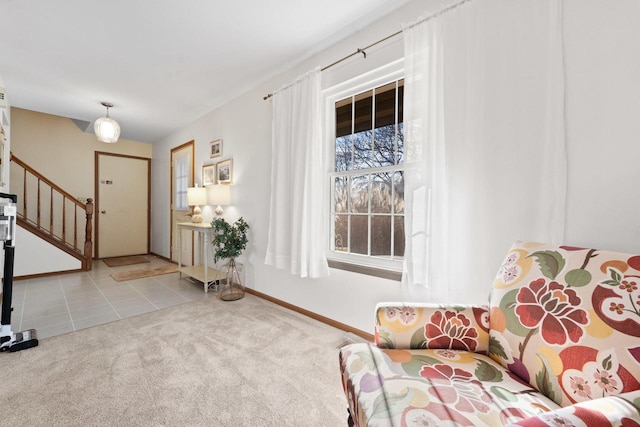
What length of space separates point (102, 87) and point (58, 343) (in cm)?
288

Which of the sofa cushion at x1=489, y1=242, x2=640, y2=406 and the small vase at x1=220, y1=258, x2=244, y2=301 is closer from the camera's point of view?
the sofa cushion at x1=489, y1=242, x2=640, y2=406

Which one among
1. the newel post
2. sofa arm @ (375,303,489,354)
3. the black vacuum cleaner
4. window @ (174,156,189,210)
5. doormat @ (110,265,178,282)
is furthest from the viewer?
window @ (174,156,189,210)

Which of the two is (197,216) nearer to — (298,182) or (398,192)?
(298,182)

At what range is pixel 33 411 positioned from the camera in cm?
139

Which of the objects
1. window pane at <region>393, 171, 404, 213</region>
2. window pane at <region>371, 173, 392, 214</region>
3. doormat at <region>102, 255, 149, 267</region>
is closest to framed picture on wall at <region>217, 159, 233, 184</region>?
window pane at <region>371, 173, 392, 214</region>

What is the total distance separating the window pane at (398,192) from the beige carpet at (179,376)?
1.13 meters

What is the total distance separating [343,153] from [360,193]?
411 mm

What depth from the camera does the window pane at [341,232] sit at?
8.09 ft

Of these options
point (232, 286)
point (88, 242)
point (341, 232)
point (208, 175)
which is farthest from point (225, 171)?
point (88, 242)

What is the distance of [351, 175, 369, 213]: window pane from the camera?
7.63 feet

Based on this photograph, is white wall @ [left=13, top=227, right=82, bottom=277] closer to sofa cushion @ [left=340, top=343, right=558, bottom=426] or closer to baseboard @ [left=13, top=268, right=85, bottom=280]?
baseboard @ [left=13, top=268, right=85, bottom=280]

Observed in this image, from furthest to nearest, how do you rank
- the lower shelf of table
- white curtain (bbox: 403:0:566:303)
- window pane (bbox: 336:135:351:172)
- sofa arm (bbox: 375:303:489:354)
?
the lower shelf of table < window pane (bbox: 336:135:351:172) < white curtain (bbox: 403:0:566:303) < sofa arm (bbox: 375:303:489:354)

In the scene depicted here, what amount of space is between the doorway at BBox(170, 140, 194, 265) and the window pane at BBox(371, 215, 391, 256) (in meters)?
3.51

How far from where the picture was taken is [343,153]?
8.14 ft
